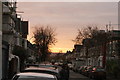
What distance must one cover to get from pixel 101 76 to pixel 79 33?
35685 mm

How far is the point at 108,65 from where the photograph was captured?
125 ft

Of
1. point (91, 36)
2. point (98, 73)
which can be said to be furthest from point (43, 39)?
point (98, 73)

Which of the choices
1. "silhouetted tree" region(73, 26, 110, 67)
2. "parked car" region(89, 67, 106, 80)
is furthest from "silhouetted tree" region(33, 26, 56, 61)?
"parked car" region(89, 67, 106, 80)

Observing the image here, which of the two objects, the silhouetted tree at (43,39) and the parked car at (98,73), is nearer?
the parked car at (98,73)

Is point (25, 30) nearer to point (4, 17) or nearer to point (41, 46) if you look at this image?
point (41, 46)

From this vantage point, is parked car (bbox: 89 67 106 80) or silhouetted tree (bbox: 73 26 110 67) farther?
silhouetted tree (bbox: 73 26 110 67)

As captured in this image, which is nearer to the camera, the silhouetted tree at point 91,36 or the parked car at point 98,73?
the parked car at point 98,73

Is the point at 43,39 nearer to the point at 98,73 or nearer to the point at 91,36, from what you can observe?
the point at 91,36

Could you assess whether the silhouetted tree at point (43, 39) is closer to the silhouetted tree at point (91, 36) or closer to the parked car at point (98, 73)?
the silhouetted tree at point (91, 36)

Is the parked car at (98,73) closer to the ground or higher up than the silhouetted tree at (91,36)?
closer to the ground

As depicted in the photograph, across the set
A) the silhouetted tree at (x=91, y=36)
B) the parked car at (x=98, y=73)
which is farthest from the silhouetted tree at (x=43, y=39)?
the parked car at (x=98, y=73)

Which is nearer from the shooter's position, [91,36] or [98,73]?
[98,73]

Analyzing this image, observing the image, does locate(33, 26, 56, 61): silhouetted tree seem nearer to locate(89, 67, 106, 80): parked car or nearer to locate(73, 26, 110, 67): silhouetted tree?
locate(73, 26, 110, 67): silhouetted tree

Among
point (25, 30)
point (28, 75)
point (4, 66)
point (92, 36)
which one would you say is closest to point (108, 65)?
point (4, 66)
